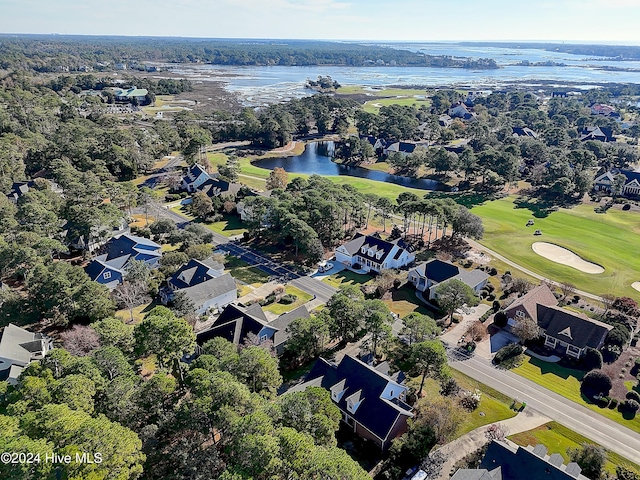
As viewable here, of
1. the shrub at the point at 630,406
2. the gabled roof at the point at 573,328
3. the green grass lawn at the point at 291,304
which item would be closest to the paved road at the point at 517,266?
the gabled roof at the point at 573,328

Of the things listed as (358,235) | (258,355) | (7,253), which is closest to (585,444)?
(258,355)

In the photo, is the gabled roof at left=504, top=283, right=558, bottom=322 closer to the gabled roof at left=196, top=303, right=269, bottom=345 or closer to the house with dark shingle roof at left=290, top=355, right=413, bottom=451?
the house with dark shingle roof at left=290, top=355, right=413, bottom=451

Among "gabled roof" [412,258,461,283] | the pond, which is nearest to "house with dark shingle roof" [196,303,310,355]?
"gabled roof" [412,258,461,283]

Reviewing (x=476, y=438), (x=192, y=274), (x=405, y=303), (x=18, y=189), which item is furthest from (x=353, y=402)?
(x=18, y=189)

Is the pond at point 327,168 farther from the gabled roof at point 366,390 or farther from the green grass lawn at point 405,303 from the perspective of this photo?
the gabled roof at point 366,390

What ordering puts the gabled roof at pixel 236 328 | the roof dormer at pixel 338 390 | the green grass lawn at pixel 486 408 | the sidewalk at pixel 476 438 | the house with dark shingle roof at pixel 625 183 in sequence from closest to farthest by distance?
1. the sidewalk at pixel 476 438
2. the roof dormer at pixel 338 390
3. the green grass lawn at pixel 486 408
4. the gabled roof at pixel 236 328
5. the house with dark shingle roof at pixel 625 183

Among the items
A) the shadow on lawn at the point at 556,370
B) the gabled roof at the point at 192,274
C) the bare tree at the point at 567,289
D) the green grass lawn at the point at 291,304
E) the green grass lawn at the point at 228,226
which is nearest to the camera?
the shadow on lawn at the point at 556,370
